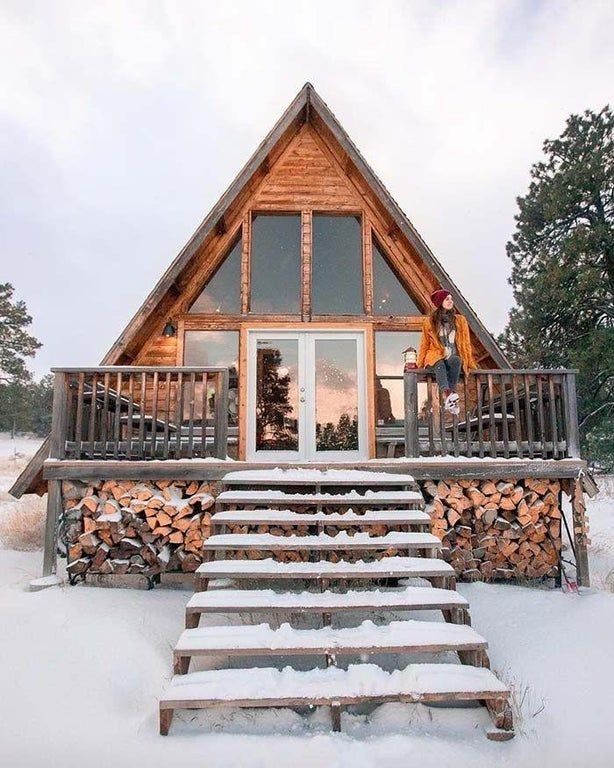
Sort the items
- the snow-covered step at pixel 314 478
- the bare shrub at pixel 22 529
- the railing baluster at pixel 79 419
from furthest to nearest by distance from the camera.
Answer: the bare shrub at pixel 22 529, the railing baluster at pixel 79 419, the snow-covered step at pixel 314 478

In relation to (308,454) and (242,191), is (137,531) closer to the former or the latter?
(308,454)

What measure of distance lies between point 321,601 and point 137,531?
2367mm

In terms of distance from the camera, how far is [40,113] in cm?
5003

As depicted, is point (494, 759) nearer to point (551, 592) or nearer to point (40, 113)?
point (551, 592)

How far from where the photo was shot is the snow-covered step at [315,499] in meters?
4.47

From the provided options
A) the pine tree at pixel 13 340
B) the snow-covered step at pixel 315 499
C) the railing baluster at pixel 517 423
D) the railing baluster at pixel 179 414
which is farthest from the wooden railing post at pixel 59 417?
the pine tree at pixel 13 340

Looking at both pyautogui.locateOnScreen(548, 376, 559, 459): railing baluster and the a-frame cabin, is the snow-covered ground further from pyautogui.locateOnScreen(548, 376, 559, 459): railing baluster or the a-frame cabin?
pyautogui.locateOnScreen(548, 376, 559, 459): railing baluster

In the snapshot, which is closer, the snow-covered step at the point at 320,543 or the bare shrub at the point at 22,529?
the snow-covered step at the point at 320,543

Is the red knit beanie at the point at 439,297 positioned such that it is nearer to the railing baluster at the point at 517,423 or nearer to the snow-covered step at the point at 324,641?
the railing baluster at the point at 517,423

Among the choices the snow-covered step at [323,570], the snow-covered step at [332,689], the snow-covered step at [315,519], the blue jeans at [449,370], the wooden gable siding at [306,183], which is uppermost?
the wooden gable siding at [306,183]

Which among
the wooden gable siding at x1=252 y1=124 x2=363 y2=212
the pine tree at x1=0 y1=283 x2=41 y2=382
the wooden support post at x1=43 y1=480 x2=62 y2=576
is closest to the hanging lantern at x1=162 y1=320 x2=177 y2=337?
the wooden gable siding at x1=252 y1=124 x2=363 y2=212

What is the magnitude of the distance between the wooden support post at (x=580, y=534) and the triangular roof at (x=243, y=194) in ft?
7.51

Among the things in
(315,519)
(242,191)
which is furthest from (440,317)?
(242,191)

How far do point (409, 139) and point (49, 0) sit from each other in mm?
23842
